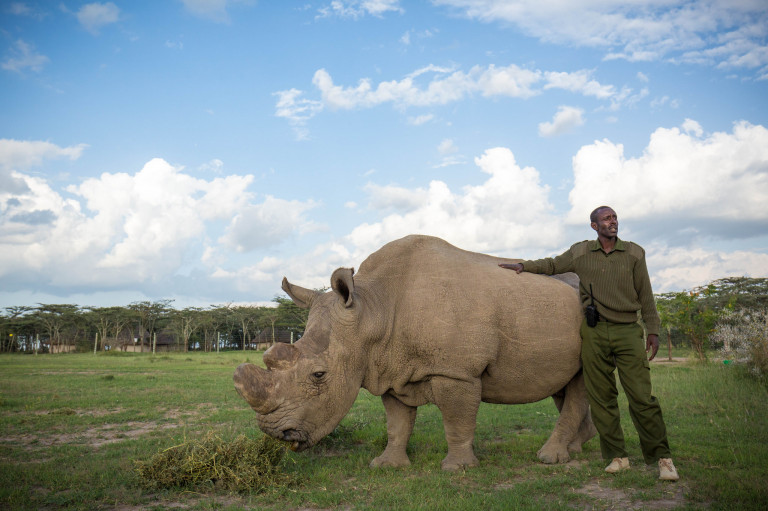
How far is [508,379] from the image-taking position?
6148 millimetres

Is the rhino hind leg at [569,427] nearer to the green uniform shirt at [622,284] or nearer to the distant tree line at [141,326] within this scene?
the green uniform shirt at [622,284]

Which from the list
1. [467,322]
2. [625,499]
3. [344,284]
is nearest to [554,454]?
[625,499]

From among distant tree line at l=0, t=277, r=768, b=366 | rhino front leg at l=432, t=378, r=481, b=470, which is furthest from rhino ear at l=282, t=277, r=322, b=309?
distant tree line at l=0, t=277, r=768, b=366

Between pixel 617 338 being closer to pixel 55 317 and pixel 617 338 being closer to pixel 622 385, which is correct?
pixel 622 385

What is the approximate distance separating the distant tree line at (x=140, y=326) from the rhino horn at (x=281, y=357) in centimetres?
5728

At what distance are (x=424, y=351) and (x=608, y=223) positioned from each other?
2311 mm

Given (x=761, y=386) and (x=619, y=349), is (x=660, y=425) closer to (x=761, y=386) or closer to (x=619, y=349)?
(x=619, y=349)

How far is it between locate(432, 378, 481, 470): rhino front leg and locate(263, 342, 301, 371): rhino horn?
150 cm

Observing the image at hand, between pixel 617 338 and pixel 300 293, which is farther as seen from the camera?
pixel 300 293

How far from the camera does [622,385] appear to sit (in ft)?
17.5

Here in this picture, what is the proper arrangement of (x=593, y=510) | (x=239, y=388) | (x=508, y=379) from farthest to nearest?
1. (x=508, y=379)
2. (x=239, y=388)
3. (x=593, y=510)

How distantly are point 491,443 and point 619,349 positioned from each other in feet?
8.48

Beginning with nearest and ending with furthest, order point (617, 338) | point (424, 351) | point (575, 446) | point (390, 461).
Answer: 1. point (617, 338)
2. point (424, 351)
3. point (390, 461)
4. point (575, 446)

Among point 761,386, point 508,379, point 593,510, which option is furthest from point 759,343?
point 593,510
